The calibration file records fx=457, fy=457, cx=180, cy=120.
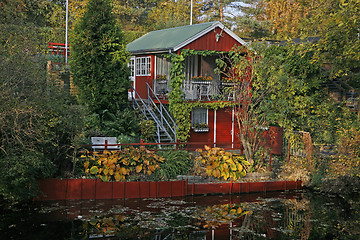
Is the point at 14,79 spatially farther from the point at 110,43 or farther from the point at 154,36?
the point at 154,36

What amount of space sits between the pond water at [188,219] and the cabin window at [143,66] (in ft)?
38.0

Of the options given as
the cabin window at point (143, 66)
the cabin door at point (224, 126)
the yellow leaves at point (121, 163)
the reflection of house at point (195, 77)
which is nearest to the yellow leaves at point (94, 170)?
the yellow leaves at point (121, 163)

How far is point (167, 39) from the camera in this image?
26.2 m

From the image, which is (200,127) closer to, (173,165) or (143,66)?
(143,66)

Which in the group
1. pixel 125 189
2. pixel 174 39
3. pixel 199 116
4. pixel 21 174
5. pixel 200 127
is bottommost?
pixel 125 189

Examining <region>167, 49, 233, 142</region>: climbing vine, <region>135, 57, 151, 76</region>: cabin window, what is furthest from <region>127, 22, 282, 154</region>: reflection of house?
<region>167, 49, 233, 142</region>: climbing vine

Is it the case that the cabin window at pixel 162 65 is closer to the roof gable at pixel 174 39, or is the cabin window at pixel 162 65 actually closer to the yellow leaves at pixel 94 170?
the roof gable at pixel 174 39

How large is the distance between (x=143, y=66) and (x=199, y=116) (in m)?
4.75

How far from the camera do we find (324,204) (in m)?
16.5

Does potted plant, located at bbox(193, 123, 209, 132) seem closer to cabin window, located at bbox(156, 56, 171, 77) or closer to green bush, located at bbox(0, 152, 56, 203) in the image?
cabin window, located at bbox(156, 56, 171, 77)

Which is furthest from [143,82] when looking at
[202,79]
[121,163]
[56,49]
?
[121,163]

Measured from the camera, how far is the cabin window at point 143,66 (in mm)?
26578

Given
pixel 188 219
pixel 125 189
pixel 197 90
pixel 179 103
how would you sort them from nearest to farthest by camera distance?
pixel 188 219, pixel 125 189, pixel 179 103, pixel 197 90

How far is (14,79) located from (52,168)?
3.25 meters
